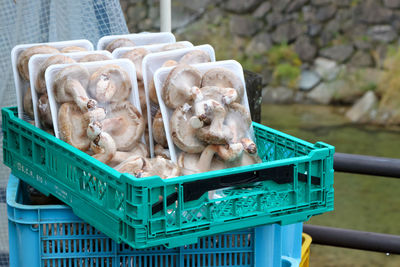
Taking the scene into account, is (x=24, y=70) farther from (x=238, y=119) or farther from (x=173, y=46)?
(x=238, y=119)

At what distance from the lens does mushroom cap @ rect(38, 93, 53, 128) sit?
1850 mm

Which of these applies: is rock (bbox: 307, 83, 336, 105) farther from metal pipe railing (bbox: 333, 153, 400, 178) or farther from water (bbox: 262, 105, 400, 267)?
metal pipe railing (bbox: 333, 153, 400, 178)

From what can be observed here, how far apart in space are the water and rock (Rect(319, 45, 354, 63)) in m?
0.66

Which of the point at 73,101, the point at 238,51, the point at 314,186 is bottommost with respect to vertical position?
the point at 238,51

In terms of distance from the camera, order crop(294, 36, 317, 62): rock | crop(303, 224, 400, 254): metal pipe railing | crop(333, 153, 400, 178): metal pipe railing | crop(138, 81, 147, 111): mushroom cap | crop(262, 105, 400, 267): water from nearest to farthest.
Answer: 1. crop(138, 81, 147, 111): mushroom cap
2. crop(333, 153, 400, 178): metal pipe railing
3. crop(303, 224, 400, 254): metal pipe railing
4. crop(262, 105, 400, 267): water
5. crop(294, 36, 317, 62): rock

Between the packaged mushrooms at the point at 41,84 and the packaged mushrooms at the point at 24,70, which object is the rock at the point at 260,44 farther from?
the packaged mushrooms at the point at 41,84

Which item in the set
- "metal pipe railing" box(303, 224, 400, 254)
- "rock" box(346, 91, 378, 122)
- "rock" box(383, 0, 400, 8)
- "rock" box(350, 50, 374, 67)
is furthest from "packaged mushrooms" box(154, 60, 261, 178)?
"rock" box(383, 0, 400, 8)

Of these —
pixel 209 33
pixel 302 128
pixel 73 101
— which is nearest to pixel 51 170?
pixel 73 101

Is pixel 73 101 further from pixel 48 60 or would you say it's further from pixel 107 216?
pixel 107 216

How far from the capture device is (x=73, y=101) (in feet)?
5.92

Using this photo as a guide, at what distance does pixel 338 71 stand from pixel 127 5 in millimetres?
2635

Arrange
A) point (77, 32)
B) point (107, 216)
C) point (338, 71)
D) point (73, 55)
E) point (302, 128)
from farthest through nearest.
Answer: point (338, 71) → point (302, 128) → point (77, 32) → point (73, 55) → point (107, 216)

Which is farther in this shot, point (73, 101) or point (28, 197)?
point (28, 197)

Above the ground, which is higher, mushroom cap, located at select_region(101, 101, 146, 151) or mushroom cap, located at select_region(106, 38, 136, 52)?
mushroom cap, located at select_region(106, 38, 136, 52)
